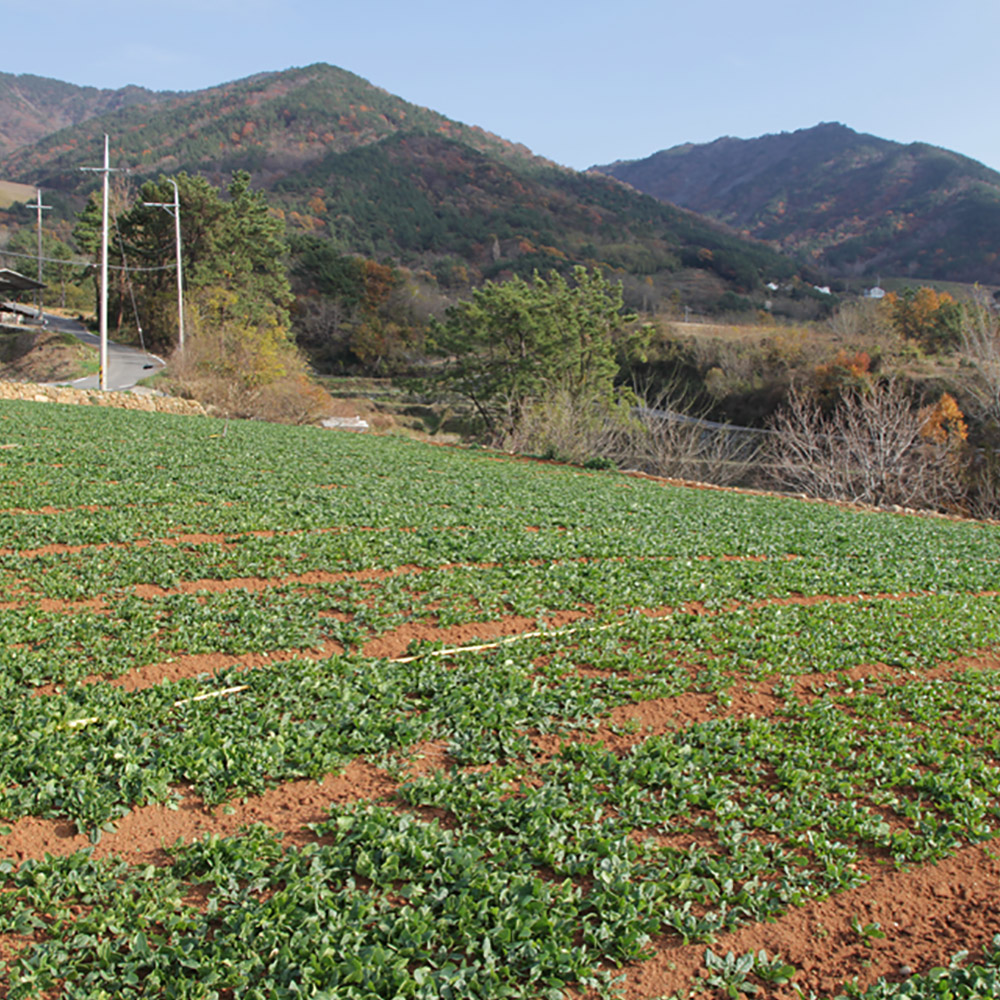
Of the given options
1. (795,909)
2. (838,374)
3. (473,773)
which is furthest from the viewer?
(838,374)

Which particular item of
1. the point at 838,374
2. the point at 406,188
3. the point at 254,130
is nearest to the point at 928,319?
the point at 838,374

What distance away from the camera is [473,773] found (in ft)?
17.0

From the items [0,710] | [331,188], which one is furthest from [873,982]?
[331,188]

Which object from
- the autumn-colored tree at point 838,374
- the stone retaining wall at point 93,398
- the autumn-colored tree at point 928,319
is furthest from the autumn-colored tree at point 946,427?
the stone retaining wall at point 93,398

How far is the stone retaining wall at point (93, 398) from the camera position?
91.0 ft

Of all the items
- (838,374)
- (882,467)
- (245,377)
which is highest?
(838,374)

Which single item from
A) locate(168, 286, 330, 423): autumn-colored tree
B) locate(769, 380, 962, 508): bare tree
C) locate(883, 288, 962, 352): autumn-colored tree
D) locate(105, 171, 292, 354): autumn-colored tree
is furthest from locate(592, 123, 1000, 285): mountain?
locate(168, 286, 330, 423): autumn-colored tree

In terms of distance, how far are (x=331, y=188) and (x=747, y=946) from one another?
137 m

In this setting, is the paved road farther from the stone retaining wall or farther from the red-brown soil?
the red-brown soil

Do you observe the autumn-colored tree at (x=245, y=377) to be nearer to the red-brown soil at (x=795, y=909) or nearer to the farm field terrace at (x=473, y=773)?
the farm field terrace at (x=473, y=773)

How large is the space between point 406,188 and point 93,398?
116799 millimetres

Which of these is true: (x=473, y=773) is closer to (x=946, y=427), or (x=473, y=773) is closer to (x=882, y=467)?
(x=882, y=467)

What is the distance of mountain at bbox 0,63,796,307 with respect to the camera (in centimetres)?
11262

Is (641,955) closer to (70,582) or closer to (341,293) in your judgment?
(70,582)
